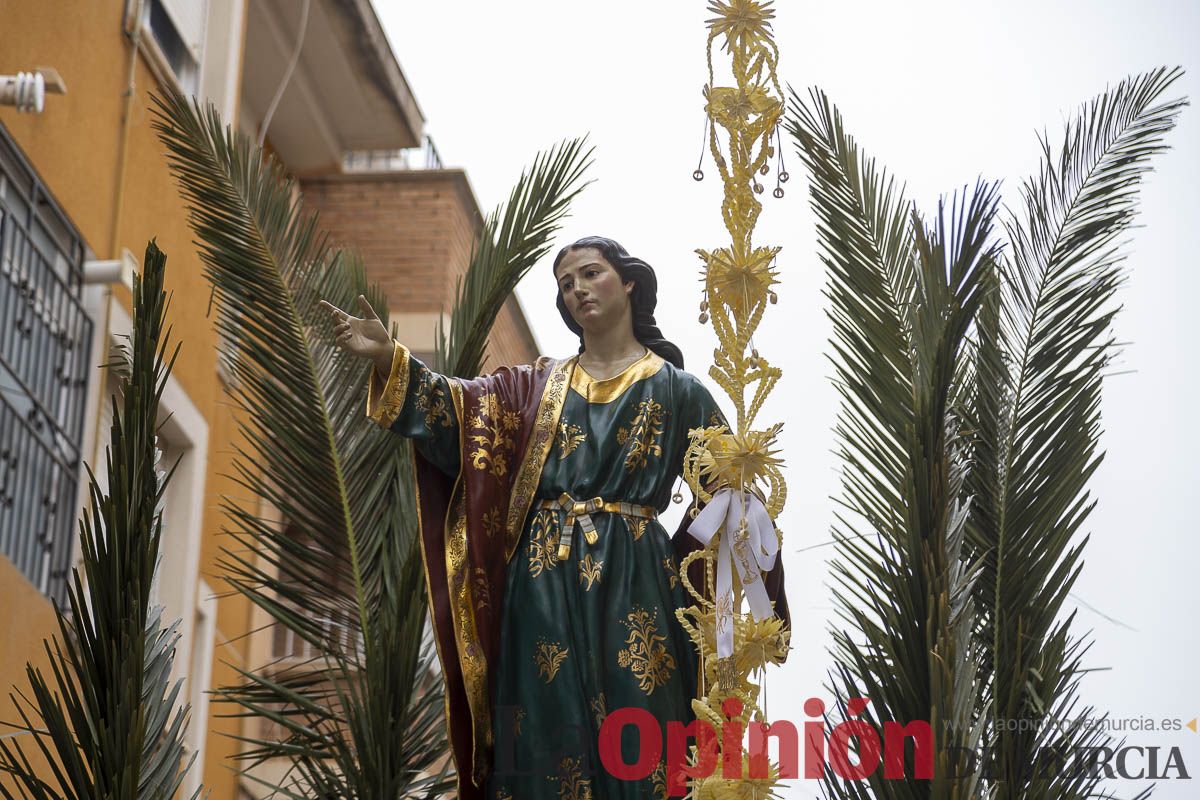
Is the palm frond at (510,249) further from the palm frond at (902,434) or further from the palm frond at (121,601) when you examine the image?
the palm frond at (121,601)

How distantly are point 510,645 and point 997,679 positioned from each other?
4.86 feet

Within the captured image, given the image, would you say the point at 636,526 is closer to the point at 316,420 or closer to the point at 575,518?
the point at 575,518

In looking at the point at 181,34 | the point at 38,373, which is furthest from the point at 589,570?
the point at 181,34

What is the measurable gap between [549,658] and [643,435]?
78 centimetres

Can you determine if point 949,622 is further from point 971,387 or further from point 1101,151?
point 1101,151

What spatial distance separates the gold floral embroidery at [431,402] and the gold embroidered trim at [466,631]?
0.20 meters

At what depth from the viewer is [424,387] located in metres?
5.79

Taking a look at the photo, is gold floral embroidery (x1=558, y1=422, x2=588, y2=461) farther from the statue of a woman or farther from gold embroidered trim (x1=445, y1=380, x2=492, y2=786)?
gold embroidered trim (x1=445, y1=380, x2=492, y2=786)

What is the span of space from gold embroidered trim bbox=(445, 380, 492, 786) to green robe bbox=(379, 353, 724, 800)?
0.05 metres

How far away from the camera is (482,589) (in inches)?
222

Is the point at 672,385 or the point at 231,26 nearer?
the point at 672,385

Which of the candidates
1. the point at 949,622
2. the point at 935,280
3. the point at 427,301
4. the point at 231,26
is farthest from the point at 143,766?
the point at 427,301

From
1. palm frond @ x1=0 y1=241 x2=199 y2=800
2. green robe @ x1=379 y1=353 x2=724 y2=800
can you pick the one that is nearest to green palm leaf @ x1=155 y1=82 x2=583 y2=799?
green robe @ x1=379 y1=353 x2=724 y2=800

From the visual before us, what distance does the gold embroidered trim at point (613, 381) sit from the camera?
5852mm
